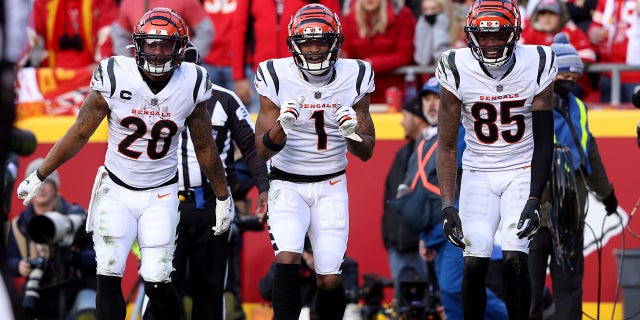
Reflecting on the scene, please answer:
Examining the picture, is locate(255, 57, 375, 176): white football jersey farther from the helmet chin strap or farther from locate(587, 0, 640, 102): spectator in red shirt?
locate(587, 0, 640, 102): spectator in red shirt

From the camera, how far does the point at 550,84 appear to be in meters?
6.66

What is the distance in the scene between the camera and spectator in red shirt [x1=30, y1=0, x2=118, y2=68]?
10.6 metres

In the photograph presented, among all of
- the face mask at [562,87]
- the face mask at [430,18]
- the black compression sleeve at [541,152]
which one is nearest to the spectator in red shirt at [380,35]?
the face mask at [430,18]

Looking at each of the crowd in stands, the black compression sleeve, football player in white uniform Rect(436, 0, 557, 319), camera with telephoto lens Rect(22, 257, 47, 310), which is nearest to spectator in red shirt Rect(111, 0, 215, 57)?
the crowd in stands

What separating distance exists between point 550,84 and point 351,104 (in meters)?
1.10

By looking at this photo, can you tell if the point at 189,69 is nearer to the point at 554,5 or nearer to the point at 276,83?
the point at 276,83

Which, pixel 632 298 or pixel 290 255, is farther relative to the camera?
pixel 632 298

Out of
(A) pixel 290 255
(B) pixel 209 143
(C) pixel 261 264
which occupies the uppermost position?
(B) pixel 209 143

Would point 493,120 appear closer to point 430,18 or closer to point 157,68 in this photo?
point 157,68

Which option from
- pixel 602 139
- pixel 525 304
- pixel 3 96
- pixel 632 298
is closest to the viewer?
pixel 3 96

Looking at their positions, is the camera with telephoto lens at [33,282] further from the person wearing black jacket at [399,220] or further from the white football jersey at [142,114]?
the person wearing black jacket at [399,220]

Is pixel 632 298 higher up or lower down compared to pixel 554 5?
lower down

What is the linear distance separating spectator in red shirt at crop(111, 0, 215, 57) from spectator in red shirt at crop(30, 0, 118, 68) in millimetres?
850

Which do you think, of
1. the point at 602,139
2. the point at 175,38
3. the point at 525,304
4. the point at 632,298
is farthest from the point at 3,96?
the point at 602,139
